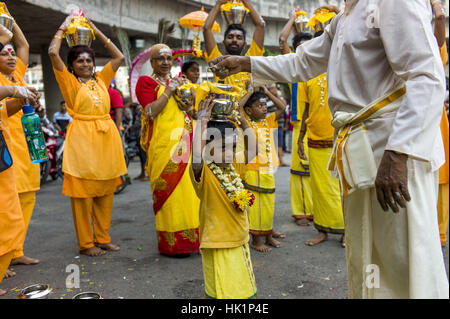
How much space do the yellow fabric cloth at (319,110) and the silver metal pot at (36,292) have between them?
117 inches

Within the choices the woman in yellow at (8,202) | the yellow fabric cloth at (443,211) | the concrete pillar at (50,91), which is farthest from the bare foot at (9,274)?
the concrete pillar at (50,91)

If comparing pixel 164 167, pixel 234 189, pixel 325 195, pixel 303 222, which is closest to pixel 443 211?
pixel 325 195

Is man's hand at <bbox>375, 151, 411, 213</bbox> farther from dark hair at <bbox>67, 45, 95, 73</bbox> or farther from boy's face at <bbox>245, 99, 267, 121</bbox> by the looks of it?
dark hair at <bbox>67, 45, 95, 73</bbox>

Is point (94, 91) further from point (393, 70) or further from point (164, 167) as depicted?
point (393, 70)

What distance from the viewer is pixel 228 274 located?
2.48m

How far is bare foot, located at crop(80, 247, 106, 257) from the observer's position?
3.85 metres

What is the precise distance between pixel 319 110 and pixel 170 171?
1732 mm

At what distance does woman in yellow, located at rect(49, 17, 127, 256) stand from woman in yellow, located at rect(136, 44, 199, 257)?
1.42 feet

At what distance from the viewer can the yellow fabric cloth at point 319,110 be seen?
4.14 m

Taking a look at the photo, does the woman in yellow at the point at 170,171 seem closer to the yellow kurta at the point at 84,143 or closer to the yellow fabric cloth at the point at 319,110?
the yellow kurta at the point at 84,143
